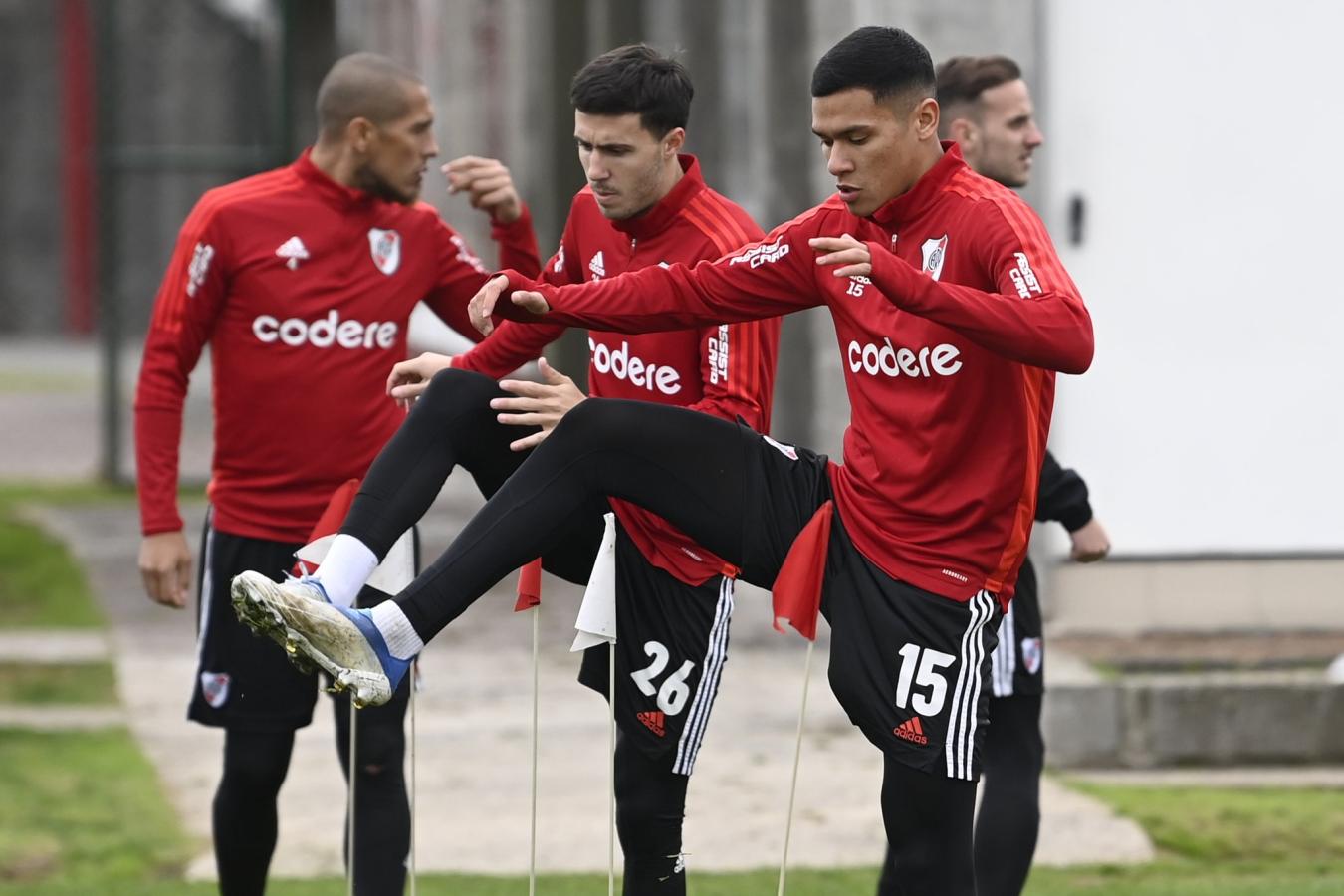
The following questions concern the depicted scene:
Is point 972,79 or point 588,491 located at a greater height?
point 972,79

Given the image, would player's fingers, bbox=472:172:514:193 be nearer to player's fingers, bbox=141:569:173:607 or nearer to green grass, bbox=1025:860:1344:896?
player's fingers, bbox=141:569:173:607

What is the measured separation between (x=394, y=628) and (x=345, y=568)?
0.19 metres

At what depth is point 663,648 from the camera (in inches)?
188

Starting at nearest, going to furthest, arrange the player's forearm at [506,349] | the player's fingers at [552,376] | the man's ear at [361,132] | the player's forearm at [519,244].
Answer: the player's fingers at [552,376], the player's forearm at [506,349], the man's ear at [361,132], the player's forearm at [519,244]

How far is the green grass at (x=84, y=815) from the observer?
6.91 metres

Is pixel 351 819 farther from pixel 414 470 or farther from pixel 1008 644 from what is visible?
pixel 1008 644

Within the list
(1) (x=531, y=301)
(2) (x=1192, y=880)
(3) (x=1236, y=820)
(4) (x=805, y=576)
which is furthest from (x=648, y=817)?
(3) (x=1236, y=820)

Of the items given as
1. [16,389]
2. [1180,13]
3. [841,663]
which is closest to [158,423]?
[841,663]

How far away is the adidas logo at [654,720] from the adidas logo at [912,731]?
1.99 feet

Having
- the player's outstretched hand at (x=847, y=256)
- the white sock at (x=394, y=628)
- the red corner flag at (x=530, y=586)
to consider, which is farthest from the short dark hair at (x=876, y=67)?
the white sock at (x=394, y=628)

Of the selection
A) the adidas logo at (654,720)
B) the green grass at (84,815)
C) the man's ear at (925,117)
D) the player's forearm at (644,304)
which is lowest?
the green grass at (84,815)

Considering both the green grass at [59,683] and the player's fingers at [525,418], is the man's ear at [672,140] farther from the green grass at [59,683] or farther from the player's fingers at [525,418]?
the green grass at [59,683]

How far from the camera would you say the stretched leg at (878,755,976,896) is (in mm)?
4391

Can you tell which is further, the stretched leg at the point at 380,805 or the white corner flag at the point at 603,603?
the stretched leg at the point at 380,805
